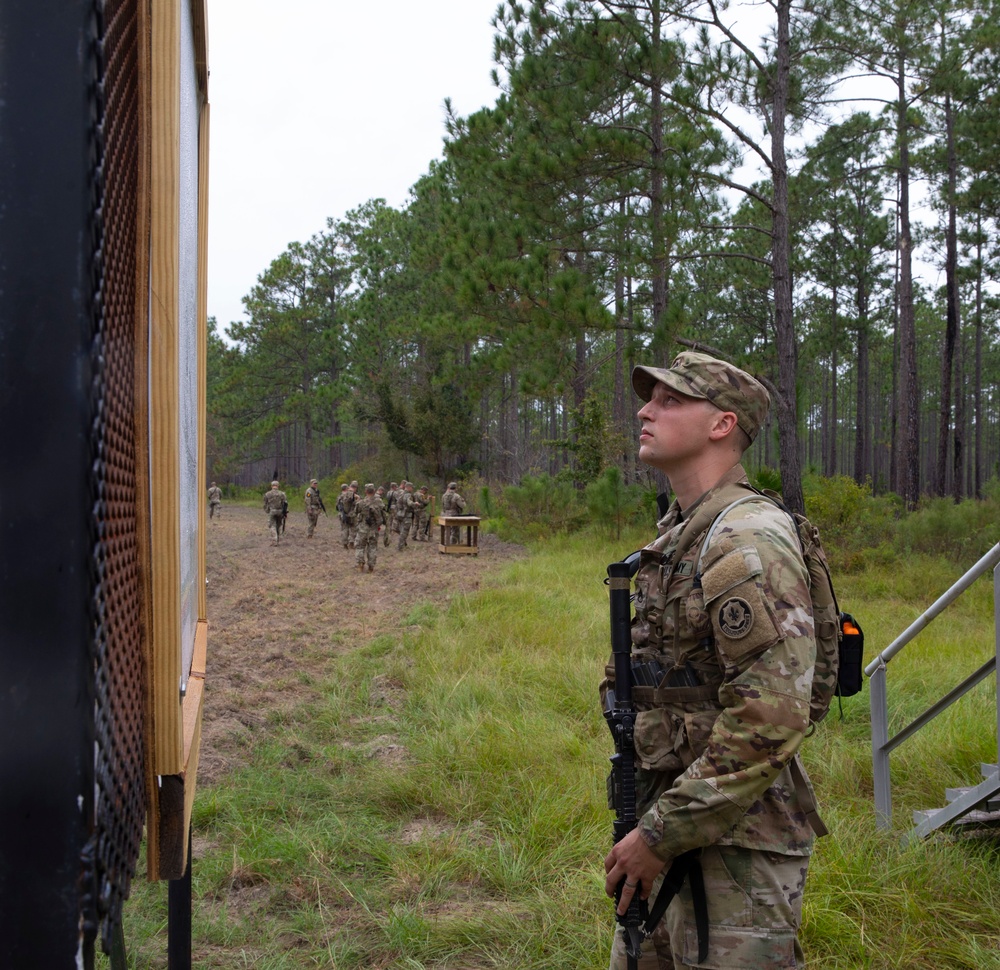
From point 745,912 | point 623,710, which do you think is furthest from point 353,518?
point 745,912

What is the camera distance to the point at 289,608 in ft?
34.7

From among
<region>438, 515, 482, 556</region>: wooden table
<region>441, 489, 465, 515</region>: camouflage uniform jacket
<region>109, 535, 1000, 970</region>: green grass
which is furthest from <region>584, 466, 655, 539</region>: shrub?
<region>109, 535, 1000, 970</region>: green grass

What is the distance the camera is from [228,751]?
207 inches

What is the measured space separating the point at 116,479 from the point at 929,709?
135 inches

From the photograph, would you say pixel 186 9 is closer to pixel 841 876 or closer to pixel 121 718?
pixel 121 718

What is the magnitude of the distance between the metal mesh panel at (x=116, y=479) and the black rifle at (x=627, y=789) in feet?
3.75

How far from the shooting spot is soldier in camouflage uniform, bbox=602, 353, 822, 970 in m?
1.65

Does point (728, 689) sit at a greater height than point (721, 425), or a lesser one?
lesser

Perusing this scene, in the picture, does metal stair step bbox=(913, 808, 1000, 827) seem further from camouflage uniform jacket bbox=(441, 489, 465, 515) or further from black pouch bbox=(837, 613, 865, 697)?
camouflage uniform jacket bbox=(441, 489, 465, 515)

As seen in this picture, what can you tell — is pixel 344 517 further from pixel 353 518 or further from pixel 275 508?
pixel 275 508

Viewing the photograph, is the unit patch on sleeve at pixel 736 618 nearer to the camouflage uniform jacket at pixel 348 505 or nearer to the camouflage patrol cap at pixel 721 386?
the camouflage patrol cap at pixel 721 386

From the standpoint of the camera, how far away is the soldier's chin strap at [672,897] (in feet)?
5.68

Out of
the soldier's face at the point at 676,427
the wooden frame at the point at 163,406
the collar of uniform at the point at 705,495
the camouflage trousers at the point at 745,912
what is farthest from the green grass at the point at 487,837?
the wooden frame at the point at 163,406

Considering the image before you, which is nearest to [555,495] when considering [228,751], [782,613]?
[228,751]
